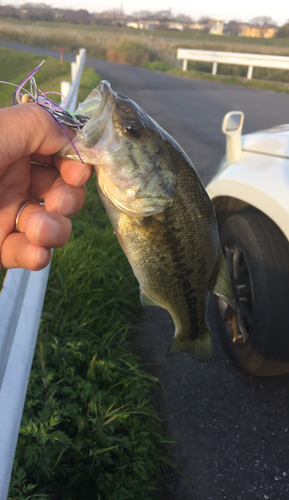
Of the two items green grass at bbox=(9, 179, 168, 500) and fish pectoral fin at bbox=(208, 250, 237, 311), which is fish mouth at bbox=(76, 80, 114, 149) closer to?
fish pectoral fin at bbox=(208, 250, 237, 311)

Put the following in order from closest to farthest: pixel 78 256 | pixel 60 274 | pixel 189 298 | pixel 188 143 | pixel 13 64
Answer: pixel 189 298 < pixel 13 64 < pixel 60 274 < pixel 78 256 < pixel 188 143

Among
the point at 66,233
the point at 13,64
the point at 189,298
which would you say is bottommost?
the point at 189,298

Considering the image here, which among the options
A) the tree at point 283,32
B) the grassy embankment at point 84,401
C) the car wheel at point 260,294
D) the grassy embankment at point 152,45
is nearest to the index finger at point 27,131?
the grassy embankment at point 84,401

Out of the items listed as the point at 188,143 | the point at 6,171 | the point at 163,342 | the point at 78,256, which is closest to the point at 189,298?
the point at 6,171

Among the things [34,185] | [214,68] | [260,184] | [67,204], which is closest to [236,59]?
[214,68]

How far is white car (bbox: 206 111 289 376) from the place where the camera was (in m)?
2.53

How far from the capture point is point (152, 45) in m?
25.2

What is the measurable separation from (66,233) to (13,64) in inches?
55.1

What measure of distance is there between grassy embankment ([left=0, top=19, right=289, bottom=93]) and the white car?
5.74 feet

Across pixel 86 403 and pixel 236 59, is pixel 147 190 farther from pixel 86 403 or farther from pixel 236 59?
pixel 236 59

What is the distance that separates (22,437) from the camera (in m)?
2.00

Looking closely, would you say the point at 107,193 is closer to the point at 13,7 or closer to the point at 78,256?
the point at 13,7

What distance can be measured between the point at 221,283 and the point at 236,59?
60.4 ft

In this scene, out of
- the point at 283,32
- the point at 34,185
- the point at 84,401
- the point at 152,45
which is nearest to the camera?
the point at 34,185
